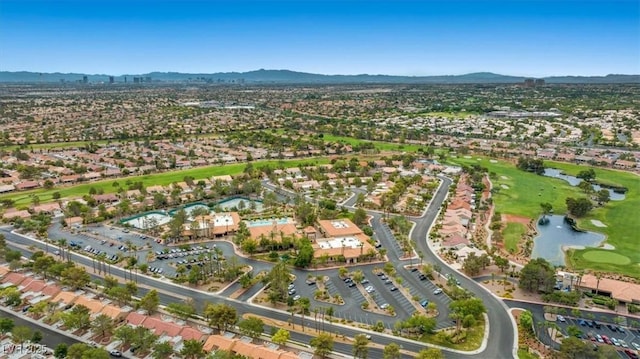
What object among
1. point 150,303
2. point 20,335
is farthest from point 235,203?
point 20,335

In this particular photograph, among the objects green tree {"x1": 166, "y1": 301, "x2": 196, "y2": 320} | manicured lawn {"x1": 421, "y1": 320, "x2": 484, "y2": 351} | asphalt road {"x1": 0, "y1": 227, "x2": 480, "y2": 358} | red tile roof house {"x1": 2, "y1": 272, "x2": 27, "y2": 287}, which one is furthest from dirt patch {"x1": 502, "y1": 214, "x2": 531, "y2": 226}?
red tile roof house {"x1": 2, "y1": 272, "x2": 27, "y2": 287}

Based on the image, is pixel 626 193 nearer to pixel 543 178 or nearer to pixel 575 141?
pixel 543 178

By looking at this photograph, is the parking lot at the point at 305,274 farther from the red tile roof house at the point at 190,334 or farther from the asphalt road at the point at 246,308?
the red tile roof house at the point at 190,334

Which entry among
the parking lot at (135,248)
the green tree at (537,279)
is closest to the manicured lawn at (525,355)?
the green tree at (537,279)

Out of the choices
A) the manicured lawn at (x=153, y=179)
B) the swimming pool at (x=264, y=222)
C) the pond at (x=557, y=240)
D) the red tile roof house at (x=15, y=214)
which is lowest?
the pond at (x=557, y=240)

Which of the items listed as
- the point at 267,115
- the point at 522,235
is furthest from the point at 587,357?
the point at 267,115

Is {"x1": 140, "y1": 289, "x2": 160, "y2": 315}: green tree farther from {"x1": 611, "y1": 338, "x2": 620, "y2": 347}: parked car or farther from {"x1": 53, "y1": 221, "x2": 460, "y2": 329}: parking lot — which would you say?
{"x1": 611, "y1": 338, "x2": 620, "y2": 347}: parked car
